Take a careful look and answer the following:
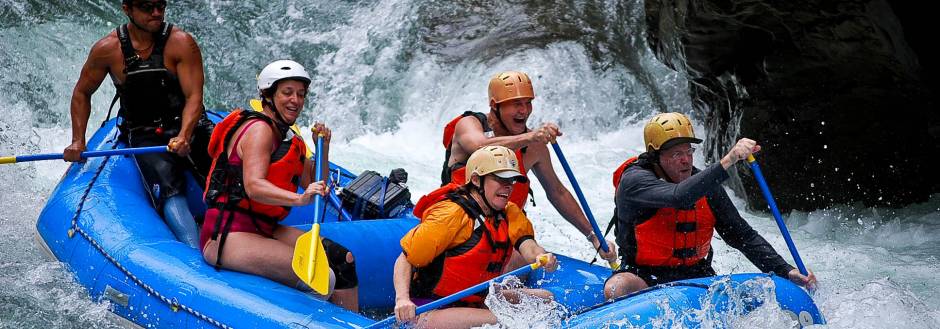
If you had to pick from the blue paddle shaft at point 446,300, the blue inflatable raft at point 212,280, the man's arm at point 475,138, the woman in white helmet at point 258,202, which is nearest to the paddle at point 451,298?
the blue paddle shaft at point 446,300

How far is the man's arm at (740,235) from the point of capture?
466cm

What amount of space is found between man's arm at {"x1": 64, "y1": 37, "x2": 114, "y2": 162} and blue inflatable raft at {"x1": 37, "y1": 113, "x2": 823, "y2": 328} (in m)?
0.12

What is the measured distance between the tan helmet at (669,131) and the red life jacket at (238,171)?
147 cm

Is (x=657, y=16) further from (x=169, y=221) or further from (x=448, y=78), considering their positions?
(x=169, y=221)

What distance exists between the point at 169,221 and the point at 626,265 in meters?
2.21

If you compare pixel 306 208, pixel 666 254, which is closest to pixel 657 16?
pixel 306 208

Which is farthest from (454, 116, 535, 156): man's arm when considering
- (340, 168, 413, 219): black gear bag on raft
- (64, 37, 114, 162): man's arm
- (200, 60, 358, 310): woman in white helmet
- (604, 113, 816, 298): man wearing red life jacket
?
(64, 37, 114, 162): man's arm

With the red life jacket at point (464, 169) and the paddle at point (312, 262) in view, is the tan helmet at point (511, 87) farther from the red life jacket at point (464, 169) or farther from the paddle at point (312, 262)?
the paddle at point (312, 262)

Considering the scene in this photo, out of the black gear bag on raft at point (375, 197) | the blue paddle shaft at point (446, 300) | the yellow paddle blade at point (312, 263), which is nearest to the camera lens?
the blue paddle shaft at point (446, 300)

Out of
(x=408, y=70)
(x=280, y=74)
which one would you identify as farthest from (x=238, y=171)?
(x=408, y=70)

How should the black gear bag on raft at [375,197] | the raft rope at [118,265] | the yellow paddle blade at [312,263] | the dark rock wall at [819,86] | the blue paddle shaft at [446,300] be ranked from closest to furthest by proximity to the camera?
the blue paddle shaft at [446,300] → the yellow paddle blade at [312,263] → the raft rope at [118,265] → the black gear bag on raft at [375,197] → the dark rock wall at [819,86]

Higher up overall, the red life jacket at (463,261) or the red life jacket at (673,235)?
the red life jacket at (463,261)

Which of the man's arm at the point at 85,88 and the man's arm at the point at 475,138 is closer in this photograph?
the man's arm at the point at 475,138

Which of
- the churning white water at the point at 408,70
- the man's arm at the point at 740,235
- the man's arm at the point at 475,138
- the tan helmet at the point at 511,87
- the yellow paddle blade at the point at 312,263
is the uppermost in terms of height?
the tan helmet at the point at 511,87
